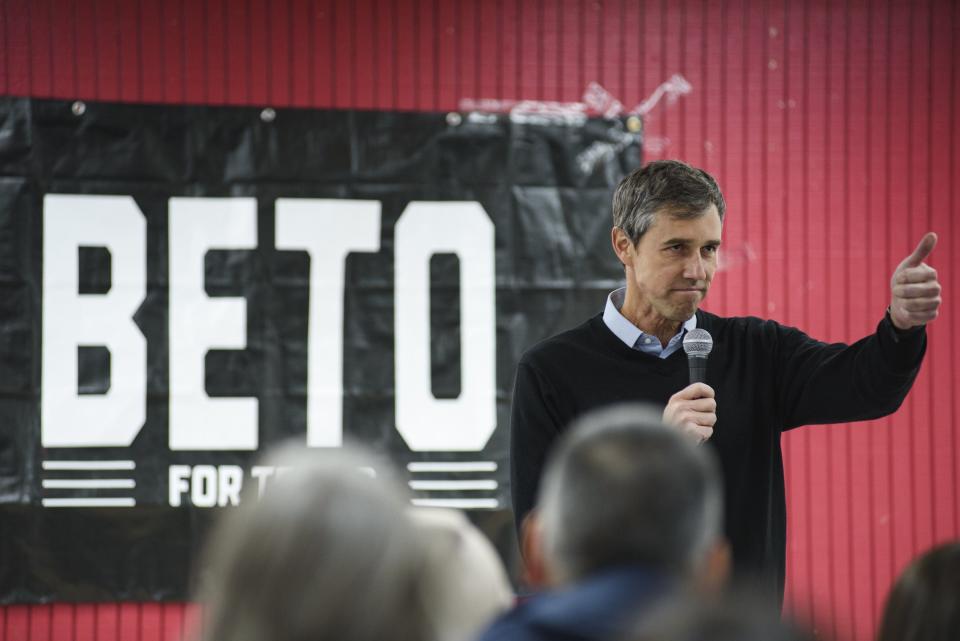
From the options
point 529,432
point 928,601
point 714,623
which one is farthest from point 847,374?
point 714,623

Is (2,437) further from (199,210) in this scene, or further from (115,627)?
(199,210)

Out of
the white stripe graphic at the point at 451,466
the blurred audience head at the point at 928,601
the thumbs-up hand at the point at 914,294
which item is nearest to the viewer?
the blurred audience head at the point at 928,601

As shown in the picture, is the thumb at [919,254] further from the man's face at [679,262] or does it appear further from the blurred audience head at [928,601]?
the blurred audience head at [928,601]

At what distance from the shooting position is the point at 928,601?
3.71 ft

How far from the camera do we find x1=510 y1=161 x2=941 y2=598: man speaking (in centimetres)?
206

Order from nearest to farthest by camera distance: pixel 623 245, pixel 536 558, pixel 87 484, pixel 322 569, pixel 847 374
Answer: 1. pixel 322 569
2. pixel 536 558
3. pixel 847 374
4. pixel 623 245
5. pixel 87 484

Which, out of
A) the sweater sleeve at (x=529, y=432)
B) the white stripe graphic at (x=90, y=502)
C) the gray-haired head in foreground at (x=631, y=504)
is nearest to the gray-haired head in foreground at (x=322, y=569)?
the gray-haired head in foreground at (x=631, y=504)

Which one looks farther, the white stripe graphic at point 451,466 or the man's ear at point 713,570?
the white stripe graphic at point 451,466

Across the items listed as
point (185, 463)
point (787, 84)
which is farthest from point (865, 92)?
point (185, 463)

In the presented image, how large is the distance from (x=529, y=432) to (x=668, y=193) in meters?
0.55

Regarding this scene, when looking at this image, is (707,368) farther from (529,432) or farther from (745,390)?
(529,432)

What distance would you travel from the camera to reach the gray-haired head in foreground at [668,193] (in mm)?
2188

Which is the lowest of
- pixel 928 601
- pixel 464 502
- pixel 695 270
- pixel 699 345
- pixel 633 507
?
pixel 464 502

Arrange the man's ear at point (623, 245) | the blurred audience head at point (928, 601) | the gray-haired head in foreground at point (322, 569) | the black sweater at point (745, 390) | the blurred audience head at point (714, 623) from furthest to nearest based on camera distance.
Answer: the man's ear at point (623, 245), the black sweater at point (745, 390), the blurred audience head at point (928, 601), the gray-haired head in foreground at point (322, 569), the blurred audience head at point (714, 623)
